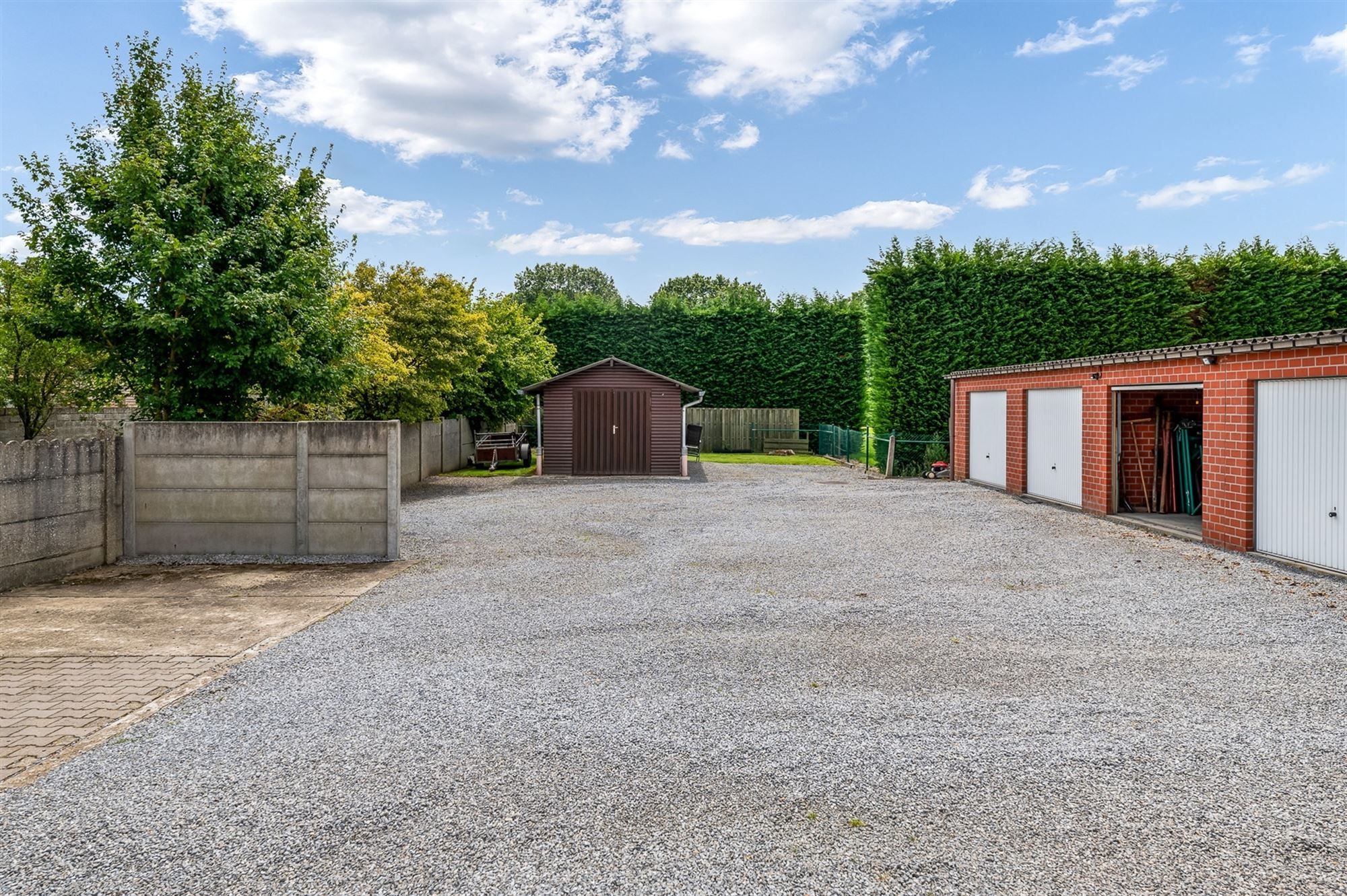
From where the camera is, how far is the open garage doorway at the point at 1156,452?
12883 mm

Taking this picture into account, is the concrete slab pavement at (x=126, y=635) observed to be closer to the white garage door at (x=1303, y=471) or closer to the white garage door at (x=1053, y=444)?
the white garage door at (x=1303, y=471)

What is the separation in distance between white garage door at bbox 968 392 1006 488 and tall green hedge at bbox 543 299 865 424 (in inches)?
428

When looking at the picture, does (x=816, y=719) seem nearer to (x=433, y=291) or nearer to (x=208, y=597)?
(x=208, y=597)

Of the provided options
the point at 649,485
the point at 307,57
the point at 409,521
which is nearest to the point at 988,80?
the point at 649,485

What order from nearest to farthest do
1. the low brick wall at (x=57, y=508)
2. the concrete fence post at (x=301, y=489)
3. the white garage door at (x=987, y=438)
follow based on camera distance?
1. the low brick wall at (x=57, y=508)
2. the concrete fence post at (x=301, y=489)
3. the white garage door at (x=987, y=438)

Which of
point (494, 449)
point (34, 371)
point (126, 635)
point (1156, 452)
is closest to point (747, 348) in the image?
point (494, 449)

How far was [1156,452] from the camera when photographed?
13.2 meters

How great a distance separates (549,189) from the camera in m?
30.7

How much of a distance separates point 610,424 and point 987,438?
9.16 meters

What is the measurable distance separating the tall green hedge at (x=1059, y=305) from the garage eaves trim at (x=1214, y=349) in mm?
5391

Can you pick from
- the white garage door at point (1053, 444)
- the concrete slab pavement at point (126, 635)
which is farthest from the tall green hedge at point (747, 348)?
the concrete slab pavement at point (126, 635)

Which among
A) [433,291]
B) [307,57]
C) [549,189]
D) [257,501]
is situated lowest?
[257,501]

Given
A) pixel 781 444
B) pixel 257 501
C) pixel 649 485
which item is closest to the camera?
pixel 257 501

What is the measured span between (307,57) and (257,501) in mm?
7767
